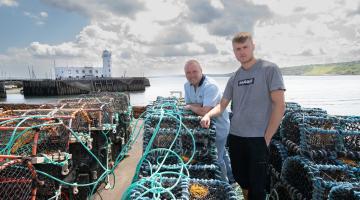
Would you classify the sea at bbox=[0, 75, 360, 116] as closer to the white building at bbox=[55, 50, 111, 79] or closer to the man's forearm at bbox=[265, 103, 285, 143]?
the man's forearm at bbox=[265, 103, 285, 143]

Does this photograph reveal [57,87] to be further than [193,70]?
Yes

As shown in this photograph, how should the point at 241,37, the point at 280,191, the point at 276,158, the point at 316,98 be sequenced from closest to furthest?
the point at 241,37
the point at 280,191
the point at 276,158
the point at 316,98

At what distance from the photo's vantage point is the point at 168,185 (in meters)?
2.35

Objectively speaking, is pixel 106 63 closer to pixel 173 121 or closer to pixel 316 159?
pixel 173 121

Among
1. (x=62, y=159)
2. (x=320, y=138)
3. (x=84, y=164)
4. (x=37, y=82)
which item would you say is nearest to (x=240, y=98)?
(x=320, y=138)

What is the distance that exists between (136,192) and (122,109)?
15.7 ft

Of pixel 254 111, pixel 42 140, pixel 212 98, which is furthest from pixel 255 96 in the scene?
pixel 42 140

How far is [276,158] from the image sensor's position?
379cm

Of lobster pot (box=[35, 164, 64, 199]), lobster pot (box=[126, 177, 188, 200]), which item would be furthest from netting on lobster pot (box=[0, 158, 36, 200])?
lobster pot (box=[126, 177, 188, 200])

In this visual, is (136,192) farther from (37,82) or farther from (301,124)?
(37,82)

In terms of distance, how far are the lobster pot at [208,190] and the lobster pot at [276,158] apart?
1.39 metres

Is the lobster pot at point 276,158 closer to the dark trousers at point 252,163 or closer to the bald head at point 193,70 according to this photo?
the dark trousers at point 252,163

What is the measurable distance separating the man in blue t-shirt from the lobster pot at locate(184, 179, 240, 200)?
3.82 feet

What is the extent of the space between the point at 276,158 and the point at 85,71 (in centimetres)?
7985
